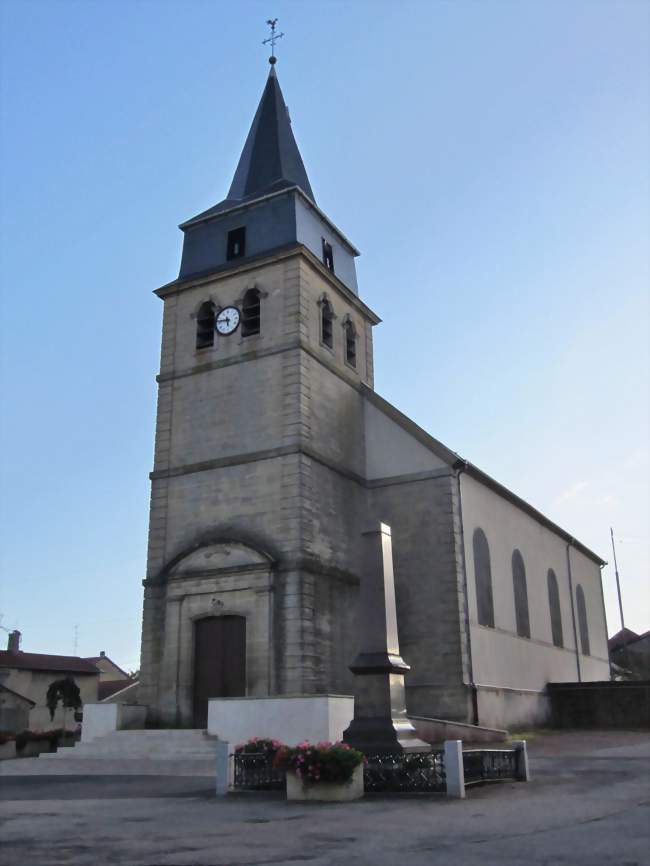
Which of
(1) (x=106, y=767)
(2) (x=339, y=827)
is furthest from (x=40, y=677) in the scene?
(2) (x=339, y=827)

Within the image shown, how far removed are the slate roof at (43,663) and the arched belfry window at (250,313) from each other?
90.7ft

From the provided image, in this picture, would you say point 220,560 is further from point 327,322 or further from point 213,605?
point 327,322

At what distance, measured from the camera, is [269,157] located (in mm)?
26859

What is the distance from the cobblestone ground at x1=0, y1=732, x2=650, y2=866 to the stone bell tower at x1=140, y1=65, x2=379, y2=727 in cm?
771

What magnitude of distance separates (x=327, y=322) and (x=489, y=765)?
614 inches

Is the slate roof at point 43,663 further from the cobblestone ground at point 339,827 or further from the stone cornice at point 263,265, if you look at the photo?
the cobblestone ground at point 339,827

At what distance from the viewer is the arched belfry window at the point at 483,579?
22984 millimetres

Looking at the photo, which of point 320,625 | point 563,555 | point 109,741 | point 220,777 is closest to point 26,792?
point 220,777

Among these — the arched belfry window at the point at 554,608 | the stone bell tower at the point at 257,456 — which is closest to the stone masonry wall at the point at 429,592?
the stone bell tower at the point at 257,456

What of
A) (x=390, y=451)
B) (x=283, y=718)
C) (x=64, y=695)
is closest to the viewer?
(x=283, y=718)

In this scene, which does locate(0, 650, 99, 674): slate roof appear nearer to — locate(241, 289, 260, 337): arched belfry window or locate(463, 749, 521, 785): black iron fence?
locate(241, 289, 260, 337): arched belfry window

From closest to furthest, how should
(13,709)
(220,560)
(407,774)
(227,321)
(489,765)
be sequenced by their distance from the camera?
(407,774) → (489,765) → (220,560) → (227,321) → (13,709)

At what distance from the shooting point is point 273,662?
19203 millimetres

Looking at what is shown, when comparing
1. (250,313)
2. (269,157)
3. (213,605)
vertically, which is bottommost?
(213,605)
